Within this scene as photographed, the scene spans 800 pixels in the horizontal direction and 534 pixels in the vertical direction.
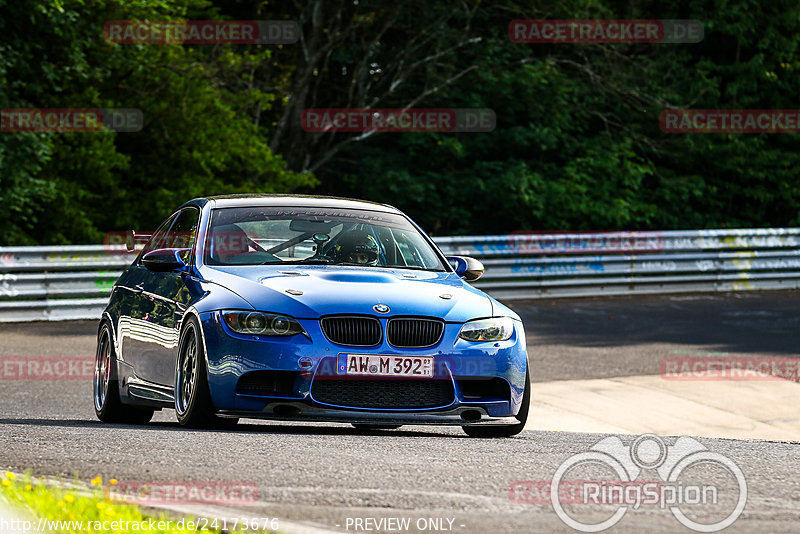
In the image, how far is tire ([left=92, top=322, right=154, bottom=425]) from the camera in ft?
33.8

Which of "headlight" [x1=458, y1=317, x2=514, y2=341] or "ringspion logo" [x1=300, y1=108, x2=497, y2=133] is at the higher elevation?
"ringspion logo" [x1=300, y1=108, x2=497, y2=133]

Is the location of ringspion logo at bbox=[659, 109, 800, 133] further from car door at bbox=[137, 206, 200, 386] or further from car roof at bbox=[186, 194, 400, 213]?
car door at bbox=[137, 206, 200, 386]

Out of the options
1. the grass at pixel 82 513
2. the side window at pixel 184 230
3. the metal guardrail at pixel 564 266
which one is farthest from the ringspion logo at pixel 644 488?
the metal guardrail at pixel 564 266

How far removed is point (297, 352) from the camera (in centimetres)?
820

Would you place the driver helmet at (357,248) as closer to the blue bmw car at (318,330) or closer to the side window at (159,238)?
the blue bmw car at (318,330)

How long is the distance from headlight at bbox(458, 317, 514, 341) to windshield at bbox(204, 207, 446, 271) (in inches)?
38.4

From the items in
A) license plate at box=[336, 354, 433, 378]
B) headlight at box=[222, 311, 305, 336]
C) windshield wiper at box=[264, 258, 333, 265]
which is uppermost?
windshield wiper at box=[264, 258, 333, 265]

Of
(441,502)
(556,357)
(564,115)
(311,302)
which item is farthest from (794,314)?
(441,502)

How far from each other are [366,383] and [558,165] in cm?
2449

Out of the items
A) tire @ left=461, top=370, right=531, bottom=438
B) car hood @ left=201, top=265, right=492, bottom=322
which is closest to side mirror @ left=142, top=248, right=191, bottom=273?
car hood @ left=201, top=265, right=492, bottom=322

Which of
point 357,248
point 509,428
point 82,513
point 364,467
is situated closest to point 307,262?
point 357,248

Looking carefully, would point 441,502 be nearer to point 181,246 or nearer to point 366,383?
point 366,383

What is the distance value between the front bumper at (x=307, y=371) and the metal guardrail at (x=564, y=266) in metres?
11.6

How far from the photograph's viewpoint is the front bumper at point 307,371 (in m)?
8.22
